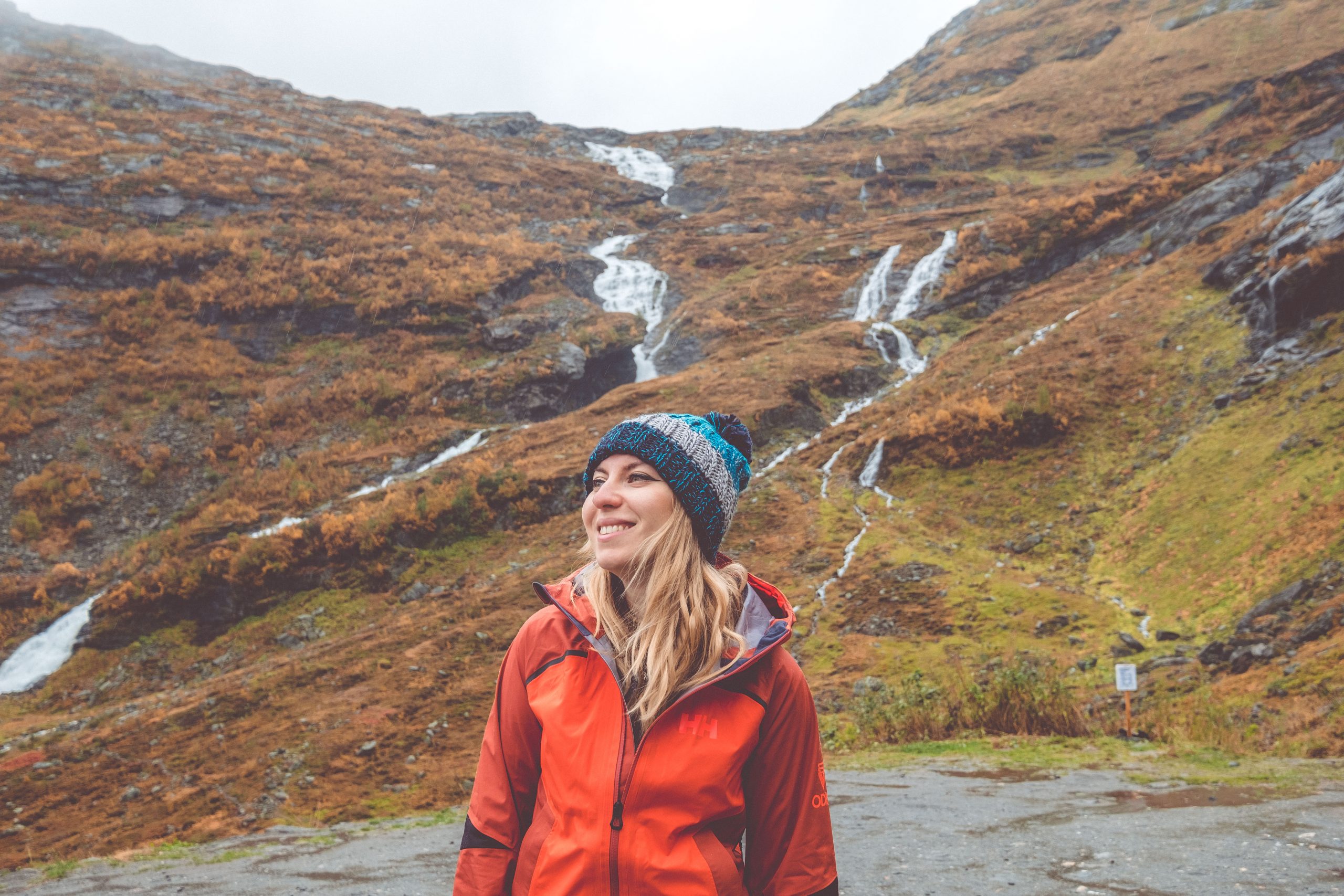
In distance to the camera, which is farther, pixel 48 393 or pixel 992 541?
pixel 48 393

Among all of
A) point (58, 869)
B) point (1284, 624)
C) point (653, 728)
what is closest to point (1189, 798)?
point (1284, 624)

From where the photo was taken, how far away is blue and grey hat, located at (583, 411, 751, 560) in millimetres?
2426

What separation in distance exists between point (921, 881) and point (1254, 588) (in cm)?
1101

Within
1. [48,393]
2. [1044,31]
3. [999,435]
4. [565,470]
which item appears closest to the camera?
[999,435]

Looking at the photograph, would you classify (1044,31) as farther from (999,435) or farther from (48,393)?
(48,393)

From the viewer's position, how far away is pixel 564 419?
3152 centimetres

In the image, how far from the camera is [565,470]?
81.3ft

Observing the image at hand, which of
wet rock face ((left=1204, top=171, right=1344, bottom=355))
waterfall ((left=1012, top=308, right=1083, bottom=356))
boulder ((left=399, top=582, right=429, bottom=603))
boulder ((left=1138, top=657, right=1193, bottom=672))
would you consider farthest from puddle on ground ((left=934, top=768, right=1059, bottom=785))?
waterfall ((left=1012, top=308, right=1083, bottom=356))

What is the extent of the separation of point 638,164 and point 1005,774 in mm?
79740

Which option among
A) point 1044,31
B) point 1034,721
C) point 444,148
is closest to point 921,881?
point 1034,721

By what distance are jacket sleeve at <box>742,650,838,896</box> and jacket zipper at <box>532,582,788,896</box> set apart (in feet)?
0.54

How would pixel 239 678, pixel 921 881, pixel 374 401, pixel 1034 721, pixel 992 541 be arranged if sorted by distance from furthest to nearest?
pixel 374 401
pixel 992 541
pixel 239 678
pixel 1034 721
pixel 921 881

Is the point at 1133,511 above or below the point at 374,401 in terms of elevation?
below

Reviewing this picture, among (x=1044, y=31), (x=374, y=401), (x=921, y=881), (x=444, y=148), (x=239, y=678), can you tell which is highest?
(x=1044, y=31)
